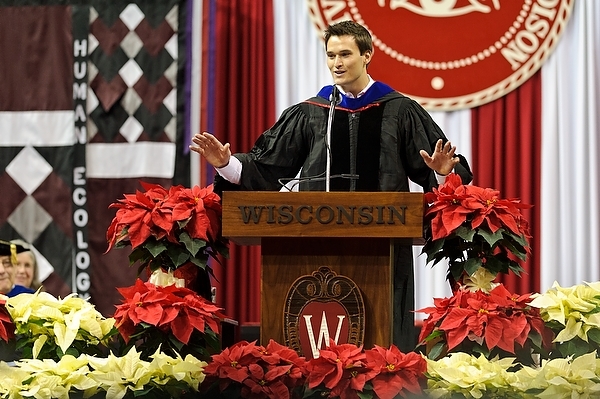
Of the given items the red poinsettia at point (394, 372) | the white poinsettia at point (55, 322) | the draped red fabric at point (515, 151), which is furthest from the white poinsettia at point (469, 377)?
the draped red fabric at point (515, 151)

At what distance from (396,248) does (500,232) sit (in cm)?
50

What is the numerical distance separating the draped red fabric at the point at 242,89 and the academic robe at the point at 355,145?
76.8 inches

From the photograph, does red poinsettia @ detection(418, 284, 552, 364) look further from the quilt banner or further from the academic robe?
the quilt banner

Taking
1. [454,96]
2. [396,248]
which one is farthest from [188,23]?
[396,248]

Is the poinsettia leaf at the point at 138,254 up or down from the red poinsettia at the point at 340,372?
up

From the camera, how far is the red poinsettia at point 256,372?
258 centimetres

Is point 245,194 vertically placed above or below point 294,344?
above

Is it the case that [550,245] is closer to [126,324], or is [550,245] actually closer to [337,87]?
[337,87]

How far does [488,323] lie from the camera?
265 cm

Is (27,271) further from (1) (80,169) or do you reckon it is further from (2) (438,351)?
(2) (438,351)

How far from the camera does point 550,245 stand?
5293mm

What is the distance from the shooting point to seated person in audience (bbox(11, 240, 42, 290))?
536 cm

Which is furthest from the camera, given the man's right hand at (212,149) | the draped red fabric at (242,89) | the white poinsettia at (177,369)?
the draped red fabric at (242,89)

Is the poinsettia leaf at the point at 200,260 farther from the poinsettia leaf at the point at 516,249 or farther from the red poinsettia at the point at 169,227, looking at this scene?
the poinsettia leaf at the point at 516,249
